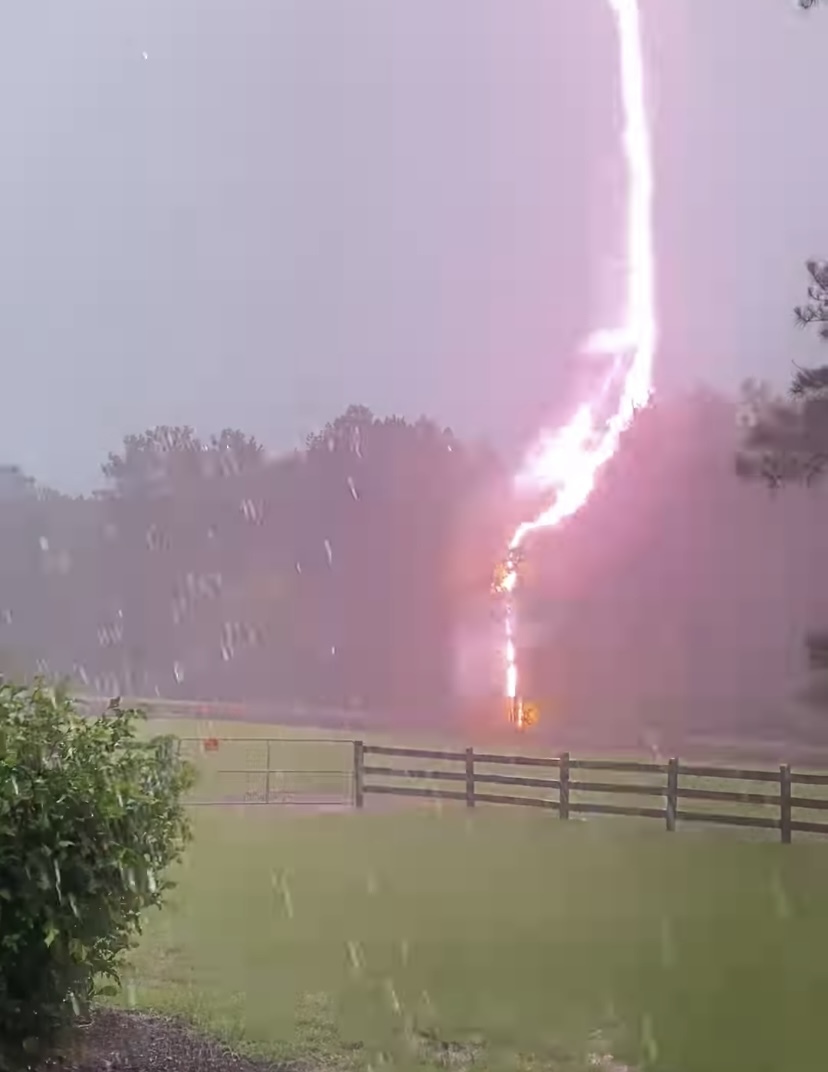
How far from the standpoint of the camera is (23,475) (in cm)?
1110

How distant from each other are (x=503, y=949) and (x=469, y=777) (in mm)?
2825

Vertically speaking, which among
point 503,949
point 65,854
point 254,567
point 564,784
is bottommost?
point 503,949

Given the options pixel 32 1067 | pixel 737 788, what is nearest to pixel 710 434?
pixel 737 788

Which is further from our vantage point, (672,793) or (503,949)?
(672,793)

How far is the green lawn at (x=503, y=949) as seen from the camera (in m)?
3.47

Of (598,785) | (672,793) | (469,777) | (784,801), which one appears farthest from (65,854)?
(469,777)

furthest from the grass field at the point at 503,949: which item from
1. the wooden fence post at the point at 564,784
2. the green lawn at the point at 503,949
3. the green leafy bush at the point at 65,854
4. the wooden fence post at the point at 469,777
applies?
the green leafy bush at the point at 65,854

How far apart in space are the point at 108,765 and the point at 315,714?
5.76 metres

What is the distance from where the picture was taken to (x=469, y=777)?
7.20m

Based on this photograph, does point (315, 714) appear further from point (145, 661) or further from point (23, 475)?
point (23, 475)

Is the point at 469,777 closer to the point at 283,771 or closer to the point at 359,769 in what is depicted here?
the point at 359,769

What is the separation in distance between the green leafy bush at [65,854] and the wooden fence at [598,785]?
3873 millimetres

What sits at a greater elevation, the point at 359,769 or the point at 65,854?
the point at 65,854

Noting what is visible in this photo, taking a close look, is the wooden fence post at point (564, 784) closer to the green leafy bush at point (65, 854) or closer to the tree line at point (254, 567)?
the tree line at point (254, 567)
